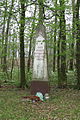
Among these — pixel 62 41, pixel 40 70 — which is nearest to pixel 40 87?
pixel 40 70

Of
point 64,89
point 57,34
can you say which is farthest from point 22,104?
point 57,34

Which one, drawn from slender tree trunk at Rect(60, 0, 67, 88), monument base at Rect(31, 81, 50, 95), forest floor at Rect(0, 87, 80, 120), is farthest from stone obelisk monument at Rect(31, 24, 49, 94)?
forest floor at Rect(0, 87, 80, 120)

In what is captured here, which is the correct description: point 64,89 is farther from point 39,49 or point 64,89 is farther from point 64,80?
point 39,49

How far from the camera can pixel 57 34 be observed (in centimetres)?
1274

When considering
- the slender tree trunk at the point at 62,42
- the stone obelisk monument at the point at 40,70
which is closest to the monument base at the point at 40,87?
the stone obelisk monument at the point at 40,70

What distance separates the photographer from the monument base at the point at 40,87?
444 inches

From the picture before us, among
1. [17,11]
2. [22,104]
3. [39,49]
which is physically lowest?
[22,104]

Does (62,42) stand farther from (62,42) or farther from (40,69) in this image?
(40,69)

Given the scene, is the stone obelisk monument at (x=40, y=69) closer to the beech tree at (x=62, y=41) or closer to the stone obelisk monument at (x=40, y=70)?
the stone obelisk monument at (x=40, y=70)

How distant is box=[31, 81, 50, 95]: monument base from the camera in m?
11.3

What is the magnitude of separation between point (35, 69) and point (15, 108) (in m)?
3.77

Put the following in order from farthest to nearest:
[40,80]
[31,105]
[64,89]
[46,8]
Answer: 1. [64,89]
2. [46,8]
3. [40,80]
4. [31,105]

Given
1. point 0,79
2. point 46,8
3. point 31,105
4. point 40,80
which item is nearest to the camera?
point 31,105

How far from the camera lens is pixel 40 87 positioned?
445 inches
